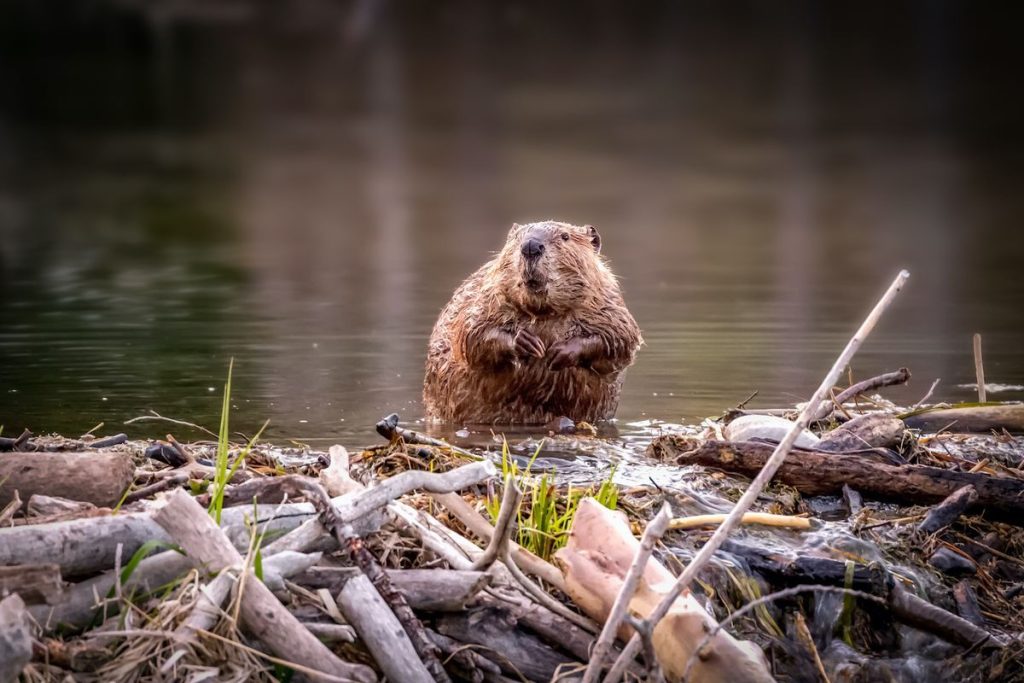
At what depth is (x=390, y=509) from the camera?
146 inches

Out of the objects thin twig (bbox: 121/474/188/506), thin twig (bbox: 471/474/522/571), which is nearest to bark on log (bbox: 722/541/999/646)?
thin twig (bbox: 471/474/522/571)

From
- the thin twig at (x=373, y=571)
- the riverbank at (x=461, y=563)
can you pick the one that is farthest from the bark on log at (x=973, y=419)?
the thin twig at (x=373, y=571)

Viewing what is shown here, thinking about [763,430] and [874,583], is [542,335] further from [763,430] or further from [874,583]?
[874,583]

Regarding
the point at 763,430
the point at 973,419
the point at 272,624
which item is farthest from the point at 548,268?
the point at 272,624

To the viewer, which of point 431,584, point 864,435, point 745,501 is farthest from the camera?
point 864,435

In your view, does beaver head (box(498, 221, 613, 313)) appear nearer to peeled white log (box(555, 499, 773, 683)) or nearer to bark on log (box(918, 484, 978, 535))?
bark on log (box(918, 484, 978, 535))

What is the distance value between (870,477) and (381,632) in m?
1.82

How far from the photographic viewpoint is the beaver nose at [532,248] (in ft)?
20.3

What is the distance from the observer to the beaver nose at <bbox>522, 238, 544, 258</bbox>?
20.3 feet

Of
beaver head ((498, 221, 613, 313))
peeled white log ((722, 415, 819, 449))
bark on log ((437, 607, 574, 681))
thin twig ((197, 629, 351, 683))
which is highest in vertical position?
beaver head ((498, 221, 613, 313))

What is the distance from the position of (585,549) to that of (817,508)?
1.16 meters

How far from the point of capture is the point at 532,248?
6.20m

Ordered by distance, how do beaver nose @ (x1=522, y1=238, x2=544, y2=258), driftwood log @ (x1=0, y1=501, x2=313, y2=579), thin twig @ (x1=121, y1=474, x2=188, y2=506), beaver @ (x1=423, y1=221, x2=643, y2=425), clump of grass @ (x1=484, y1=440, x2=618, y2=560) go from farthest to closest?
beaver @ (x1=423, y1=221, x2=643, y2=425), beaver nose @ (x1=522, y1=238, x2=544, y2=258), clump of grass @ (x1=484, y1=440, x2=618, y2=560), thin twig @ (x1=121, y1=474, x2=188, y2=506), driftwood log @ (x1=0, y1=501, x2=313, y2=579)

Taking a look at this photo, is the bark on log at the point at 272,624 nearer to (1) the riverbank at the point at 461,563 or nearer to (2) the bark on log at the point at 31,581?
(1) the riverbank at the point at 461,563
